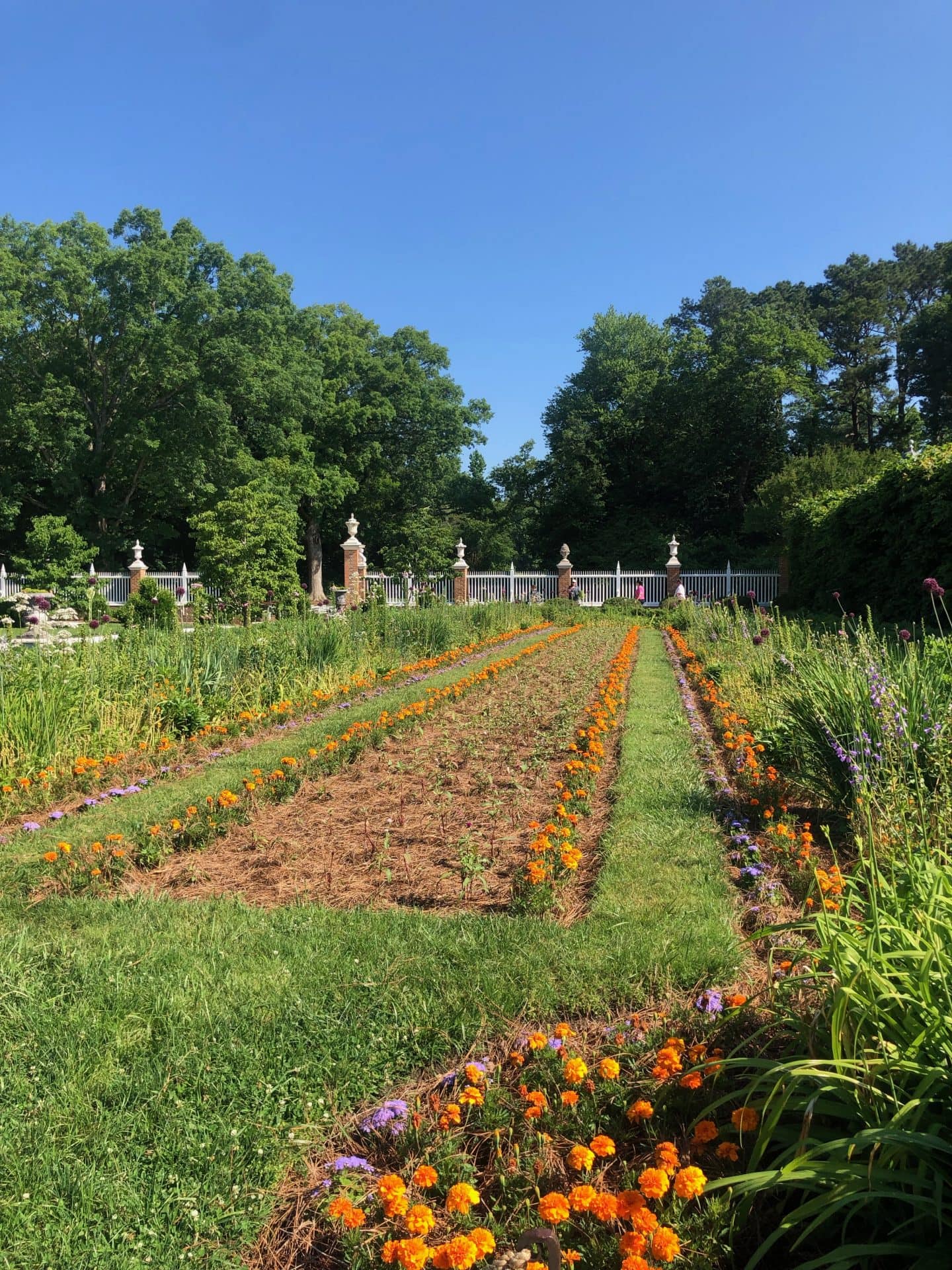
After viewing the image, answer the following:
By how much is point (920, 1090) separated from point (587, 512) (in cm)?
3312

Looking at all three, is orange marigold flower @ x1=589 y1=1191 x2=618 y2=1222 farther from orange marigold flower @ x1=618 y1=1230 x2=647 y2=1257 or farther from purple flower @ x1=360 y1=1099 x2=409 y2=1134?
purple flower @ x1=360 y1=1099 x2=409 y2=1134

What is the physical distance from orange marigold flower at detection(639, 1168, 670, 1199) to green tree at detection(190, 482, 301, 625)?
11.0 m

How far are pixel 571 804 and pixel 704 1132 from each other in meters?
2.51

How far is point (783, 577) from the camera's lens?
23.8m

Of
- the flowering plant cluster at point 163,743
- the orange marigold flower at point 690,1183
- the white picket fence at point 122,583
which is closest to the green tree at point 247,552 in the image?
the flowering plant cluster at point 163,743

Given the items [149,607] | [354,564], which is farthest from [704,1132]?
[354,564]

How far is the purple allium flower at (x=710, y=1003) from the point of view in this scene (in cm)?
220

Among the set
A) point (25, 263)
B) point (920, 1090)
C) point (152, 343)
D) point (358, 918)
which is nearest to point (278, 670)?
point (358, 918)

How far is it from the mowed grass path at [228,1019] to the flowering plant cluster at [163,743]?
1.65m

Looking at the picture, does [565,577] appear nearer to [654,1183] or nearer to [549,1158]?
[549,1158]

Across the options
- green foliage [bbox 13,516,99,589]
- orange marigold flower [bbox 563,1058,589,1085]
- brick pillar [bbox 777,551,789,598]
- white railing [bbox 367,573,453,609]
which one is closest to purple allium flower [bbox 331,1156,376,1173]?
orange marigold flower [bbox 563,1058,589,1085]

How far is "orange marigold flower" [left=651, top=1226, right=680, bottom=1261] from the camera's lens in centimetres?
141

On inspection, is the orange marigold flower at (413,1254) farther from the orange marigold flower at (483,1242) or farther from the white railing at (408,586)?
the white railing at (408,586)

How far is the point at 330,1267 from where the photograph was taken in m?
1.65
